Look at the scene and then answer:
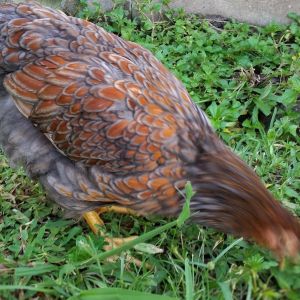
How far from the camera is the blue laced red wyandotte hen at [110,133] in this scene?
2.52m

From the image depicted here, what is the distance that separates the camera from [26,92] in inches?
104

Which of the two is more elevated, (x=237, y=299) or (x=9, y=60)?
(x=9, y=60)

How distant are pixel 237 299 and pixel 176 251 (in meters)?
0.36

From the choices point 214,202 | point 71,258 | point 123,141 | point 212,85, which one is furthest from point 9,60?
point 212,85

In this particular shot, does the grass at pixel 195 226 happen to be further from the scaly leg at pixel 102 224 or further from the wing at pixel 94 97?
the wing at pixel 94 97

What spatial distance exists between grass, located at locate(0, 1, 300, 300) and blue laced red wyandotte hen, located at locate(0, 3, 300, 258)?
9.3 inches

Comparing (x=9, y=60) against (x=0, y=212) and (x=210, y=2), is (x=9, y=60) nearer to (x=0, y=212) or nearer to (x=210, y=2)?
(x=0, y=212)

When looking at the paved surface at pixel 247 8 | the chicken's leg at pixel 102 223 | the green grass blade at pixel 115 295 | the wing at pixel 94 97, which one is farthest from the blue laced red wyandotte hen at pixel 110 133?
the paved surface at pixel 247 8

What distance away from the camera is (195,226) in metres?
2.91

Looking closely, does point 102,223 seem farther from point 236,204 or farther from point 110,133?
point 236,204

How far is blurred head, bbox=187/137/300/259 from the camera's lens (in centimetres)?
226

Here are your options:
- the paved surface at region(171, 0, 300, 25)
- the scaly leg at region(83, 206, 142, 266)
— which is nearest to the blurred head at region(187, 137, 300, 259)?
the scaly leg at region(83, 206, 142, 266)

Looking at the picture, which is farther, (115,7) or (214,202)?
(115,7)

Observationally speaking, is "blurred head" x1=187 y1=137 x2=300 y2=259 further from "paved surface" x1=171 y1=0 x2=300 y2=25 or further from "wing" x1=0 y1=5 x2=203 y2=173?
"paved surface" x1=171 y1=0 x2=300 y2=25
